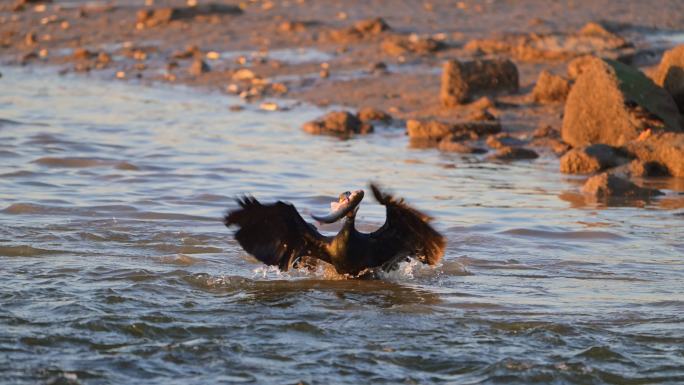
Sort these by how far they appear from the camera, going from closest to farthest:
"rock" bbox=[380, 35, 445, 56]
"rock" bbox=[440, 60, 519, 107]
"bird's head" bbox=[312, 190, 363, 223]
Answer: "bird's head" bbox=[312, 190, 363, 223] → "rock" bbox=[440, 60, 519, 107] → "rock" bbox=[380, 35, 445, 56]

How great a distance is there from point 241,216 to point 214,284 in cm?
69

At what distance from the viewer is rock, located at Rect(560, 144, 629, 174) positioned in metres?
11.6

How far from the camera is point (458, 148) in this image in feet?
41.6

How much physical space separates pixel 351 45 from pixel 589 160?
23.7 feet

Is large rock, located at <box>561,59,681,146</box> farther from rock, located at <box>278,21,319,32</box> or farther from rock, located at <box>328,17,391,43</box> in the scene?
rock, located at <box>278,21,319,32</box>

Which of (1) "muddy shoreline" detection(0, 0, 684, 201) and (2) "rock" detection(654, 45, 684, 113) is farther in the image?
(1) "muddy shoreline" detection(0, 0, 684, 201)

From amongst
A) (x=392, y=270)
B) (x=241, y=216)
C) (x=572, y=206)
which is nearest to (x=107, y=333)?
(x=241, y=216)

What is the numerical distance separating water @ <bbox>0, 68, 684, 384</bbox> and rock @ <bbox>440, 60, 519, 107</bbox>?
140 centimetres

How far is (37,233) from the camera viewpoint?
30.1ft

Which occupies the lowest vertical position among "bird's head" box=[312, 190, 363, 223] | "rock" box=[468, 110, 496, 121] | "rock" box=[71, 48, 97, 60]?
"bird's head" box=[312, 190, 363, 223]

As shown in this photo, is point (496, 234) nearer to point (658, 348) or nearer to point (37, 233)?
point (658, 348)

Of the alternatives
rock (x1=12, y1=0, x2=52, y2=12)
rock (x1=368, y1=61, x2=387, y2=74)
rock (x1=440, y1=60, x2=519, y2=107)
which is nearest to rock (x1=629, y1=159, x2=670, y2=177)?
rock (x1=440, y1=60, x2=519, y2=107)

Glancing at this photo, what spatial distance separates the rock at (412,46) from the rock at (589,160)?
588cm

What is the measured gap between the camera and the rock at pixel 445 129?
43.4ft
